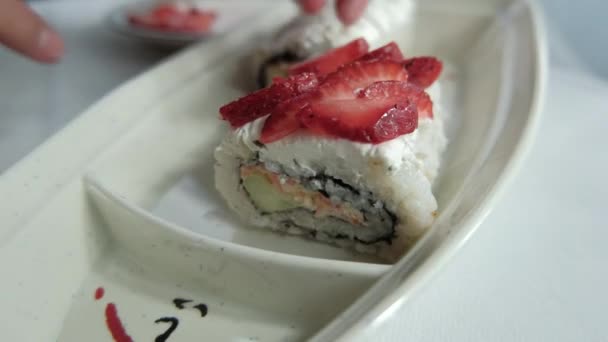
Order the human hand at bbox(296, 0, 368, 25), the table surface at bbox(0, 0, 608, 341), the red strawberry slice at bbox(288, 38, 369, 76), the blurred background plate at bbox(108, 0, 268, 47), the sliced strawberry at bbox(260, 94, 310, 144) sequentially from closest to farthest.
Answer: the table surface at bbox(0, 0, 608, 341) → the sliced strawberry at bbox(260, 94, 310, 144) → the red strawberry slice at bbox(288, 38, 369, 76) → the human hand at bbox(296, 0, 368, 25) → the blurred background plate at bbox(108, 0, 268, 47)

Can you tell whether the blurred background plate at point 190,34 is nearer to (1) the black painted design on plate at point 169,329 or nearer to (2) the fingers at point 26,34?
(2) the fingers at point 26,34

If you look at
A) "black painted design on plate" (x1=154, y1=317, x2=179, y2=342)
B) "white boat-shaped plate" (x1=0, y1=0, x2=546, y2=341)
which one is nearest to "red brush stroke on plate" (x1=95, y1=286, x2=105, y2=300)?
"white boat-shaped plate" (x1=0, y1=0, x2=546, y2=341)

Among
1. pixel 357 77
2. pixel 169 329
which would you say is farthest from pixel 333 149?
pixel 169 329

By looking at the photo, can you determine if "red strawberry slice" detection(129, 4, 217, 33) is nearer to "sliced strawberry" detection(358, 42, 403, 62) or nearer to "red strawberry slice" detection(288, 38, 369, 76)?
"red strawberry slice" detection(288, 38, 369, 76)

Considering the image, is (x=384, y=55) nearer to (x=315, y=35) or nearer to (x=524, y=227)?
(x=315, y=35)

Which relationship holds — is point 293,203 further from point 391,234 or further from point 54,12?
point 54,12

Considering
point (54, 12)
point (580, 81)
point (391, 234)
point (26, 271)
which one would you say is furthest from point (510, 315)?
point (54, 12)
